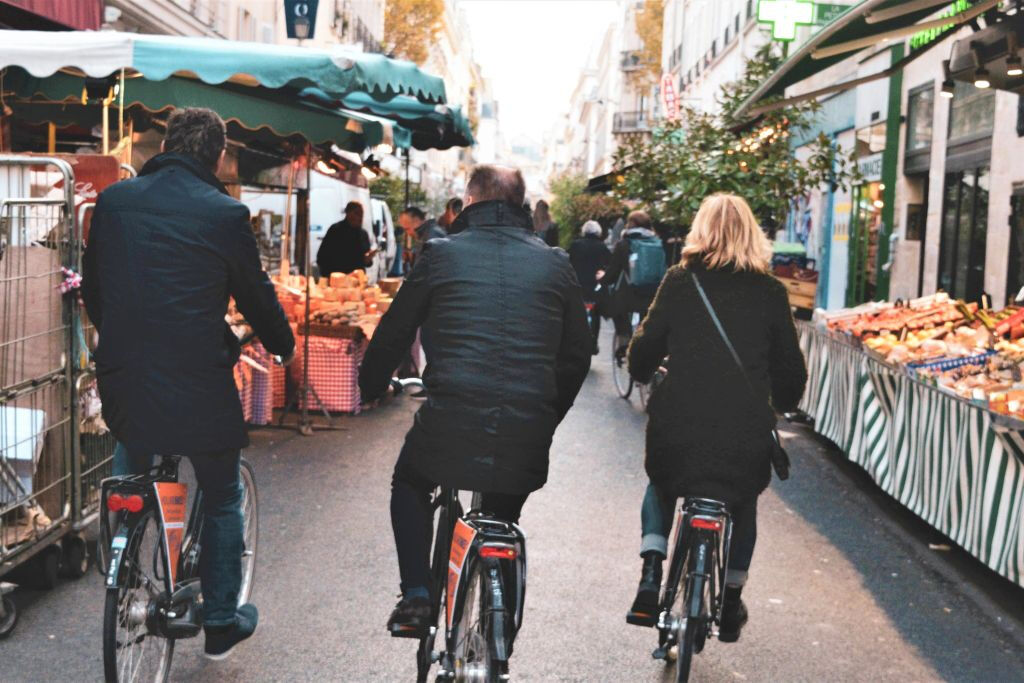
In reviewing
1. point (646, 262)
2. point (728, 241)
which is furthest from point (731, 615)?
point (646, 262)

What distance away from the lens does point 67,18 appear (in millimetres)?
15406

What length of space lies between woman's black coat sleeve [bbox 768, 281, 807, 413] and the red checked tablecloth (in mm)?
6671

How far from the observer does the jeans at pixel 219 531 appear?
436cm

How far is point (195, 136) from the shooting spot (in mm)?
4348

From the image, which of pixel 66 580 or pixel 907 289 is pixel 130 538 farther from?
pixel 907 289

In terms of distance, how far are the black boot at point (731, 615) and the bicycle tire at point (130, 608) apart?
2092 millimetres

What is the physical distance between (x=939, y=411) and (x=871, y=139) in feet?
46.7

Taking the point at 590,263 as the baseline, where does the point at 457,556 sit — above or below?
below

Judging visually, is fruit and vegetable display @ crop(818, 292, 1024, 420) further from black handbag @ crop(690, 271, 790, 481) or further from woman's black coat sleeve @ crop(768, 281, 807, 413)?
black handbag @ crop(690, 271, 790, 481)

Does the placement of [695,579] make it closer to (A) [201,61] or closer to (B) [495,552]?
(B) [495,552]

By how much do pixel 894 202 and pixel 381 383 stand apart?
1584cm

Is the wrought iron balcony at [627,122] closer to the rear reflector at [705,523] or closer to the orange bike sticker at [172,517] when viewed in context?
the rear reflector at [705,523]

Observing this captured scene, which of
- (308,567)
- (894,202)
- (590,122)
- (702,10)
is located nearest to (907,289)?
(894,202)

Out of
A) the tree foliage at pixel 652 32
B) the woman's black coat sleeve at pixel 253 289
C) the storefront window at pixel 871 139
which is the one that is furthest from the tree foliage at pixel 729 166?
the tree foliage at pixel 652 32
